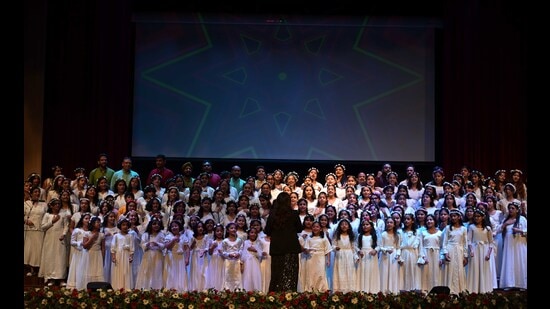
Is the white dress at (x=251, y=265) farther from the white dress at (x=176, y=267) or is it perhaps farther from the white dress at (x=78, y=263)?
the white dress at (x=78, y=263)

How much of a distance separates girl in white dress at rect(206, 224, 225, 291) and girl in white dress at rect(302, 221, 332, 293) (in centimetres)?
110

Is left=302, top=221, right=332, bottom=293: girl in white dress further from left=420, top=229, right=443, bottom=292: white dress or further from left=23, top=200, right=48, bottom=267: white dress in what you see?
left=23, top=200, right=48, bottom=267: white dress

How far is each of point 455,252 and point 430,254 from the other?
0.32 metres

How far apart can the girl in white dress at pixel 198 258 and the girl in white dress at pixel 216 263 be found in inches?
2.8

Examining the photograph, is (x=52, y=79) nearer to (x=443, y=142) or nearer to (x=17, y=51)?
(x=443, y=142)

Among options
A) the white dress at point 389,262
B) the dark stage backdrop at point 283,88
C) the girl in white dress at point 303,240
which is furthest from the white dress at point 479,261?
the dark stage backdrop at point 283,88

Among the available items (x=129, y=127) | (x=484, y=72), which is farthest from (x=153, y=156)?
(x=484, y=72)

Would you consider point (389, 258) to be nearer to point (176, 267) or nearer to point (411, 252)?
point (411, 252)

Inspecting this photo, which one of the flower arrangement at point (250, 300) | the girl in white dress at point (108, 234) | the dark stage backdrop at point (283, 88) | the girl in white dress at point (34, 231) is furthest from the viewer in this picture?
the dark stage backdrop at point (283, 88)

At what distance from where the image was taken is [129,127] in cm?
1417

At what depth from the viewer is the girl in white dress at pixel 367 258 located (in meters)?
9.87

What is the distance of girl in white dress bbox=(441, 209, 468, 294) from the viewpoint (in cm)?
984

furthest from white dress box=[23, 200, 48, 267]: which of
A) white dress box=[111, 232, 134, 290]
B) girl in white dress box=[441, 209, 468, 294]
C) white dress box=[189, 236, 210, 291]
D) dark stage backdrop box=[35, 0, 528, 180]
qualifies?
girl in white dress box=[441, 209, 468, 294]

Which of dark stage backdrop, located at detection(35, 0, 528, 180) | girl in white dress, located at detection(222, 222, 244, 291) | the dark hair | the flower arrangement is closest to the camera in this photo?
the flower arrangement
